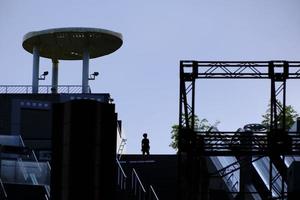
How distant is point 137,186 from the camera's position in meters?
36.5

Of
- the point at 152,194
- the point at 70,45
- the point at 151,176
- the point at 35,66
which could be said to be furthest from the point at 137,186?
Result: the point at 35,66

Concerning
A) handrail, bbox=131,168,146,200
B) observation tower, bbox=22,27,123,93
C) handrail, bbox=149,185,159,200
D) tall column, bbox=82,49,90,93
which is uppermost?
observation tower, bbox=22,27,123,93

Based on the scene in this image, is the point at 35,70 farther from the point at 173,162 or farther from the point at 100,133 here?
the point at 100,133

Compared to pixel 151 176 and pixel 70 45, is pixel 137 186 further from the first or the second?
pixel 70 45

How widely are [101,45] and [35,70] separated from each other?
15.7 feet

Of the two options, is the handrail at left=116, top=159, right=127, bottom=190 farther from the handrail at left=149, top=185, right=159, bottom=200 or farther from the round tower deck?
the round tower deck

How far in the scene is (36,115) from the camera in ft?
178

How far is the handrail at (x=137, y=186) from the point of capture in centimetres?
3503

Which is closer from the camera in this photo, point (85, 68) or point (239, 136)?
point (239, 136)

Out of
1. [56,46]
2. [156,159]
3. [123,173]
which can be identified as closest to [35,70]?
[56,46]

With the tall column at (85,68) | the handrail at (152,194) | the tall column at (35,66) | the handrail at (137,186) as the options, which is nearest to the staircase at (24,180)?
the handrail at (137,186)

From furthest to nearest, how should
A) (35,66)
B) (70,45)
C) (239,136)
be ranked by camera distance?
(35,66) → (70,45) → (239,136)

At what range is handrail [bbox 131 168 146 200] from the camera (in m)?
35.0

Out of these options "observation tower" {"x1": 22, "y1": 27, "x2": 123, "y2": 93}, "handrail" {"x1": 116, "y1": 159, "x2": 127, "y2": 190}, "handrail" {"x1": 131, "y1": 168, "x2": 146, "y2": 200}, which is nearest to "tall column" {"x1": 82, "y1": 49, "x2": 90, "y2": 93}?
"observation tower" {"x1": 22, "y1": 27, "x2": 123, "y2": 93}
